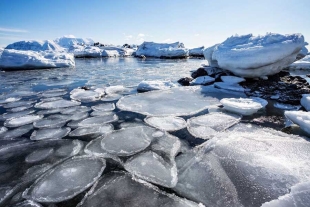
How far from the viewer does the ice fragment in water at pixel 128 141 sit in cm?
222

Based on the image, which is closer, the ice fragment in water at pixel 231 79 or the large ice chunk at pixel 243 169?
the large ice chunk at pixel 243 169

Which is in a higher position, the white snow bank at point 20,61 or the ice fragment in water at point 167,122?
the white snow bank at point 20,61

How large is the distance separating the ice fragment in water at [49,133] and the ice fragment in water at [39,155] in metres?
0.35

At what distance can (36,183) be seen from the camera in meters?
1.69

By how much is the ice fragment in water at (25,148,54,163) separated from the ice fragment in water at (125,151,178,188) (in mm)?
970

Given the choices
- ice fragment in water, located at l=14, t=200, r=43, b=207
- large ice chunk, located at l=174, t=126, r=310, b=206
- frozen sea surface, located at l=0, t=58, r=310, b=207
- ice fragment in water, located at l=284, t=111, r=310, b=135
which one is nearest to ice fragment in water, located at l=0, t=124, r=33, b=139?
frozen sea surface, located at l=0, t=58, r=310, b=207

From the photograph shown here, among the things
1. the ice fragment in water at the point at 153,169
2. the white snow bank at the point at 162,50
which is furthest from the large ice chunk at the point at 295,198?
the white snow bank at the point at 162,50

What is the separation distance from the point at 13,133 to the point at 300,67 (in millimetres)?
15669

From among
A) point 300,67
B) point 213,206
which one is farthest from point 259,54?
point 300,67

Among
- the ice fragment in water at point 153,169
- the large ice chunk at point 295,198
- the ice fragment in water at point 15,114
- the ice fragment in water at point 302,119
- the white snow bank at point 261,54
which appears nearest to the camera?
the large ice chunk at point 295,198

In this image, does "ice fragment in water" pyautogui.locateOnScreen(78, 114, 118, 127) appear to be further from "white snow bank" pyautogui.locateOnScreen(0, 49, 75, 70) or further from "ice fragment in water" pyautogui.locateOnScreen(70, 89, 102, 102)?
"white snow bank" pyautogui.locateOnScreen(0, 49, 75, 70)

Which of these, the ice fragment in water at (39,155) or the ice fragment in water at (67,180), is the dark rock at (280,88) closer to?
the ice fragment in water at (67,180)

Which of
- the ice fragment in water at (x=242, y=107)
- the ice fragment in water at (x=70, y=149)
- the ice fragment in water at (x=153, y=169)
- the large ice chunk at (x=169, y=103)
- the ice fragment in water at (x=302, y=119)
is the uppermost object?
the ice fragment in water at (x=302, y=119)

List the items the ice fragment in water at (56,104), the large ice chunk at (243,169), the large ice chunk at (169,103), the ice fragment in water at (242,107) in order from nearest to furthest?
1. the large ice chunk at (243,169)
2. the ice fragment in water at (242,107)
3. the large ice chunk at (169,103)
4. the ice fragment in water at (56,104)
